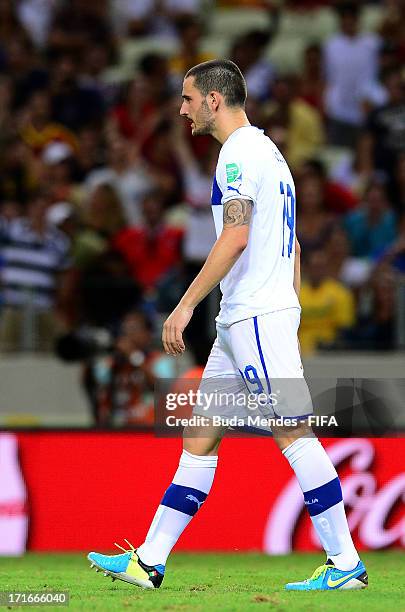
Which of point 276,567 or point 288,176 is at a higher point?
point 288,176

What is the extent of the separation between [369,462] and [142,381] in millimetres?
2420

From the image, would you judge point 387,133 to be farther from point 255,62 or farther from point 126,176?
point 126,176

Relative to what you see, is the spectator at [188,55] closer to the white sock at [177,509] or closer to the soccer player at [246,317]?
the soccer player at [246,317]

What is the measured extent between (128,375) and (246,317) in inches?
186

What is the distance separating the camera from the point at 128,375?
10.6 meters

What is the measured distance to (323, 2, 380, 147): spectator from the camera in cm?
1459

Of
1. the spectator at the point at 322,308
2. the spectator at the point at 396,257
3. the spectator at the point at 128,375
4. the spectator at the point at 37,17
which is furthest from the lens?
the spectator at the point at 37,17

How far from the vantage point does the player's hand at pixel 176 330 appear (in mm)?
5637

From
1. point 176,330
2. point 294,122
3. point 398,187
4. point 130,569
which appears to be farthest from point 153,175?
point 176,330

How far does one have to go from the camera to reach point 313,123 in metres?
14.2

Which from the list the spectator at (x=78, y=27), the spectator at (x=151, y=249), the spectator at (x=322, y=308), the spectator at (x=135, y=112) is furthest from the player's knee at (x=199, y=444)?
the spectator at (x=78, y=27)

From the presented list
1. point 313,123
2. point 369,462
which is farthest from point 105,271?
point 369,462

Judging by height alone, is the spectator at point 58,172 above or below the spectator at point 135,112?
below

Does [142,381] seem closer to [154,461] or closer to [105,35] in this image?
[154,461]
